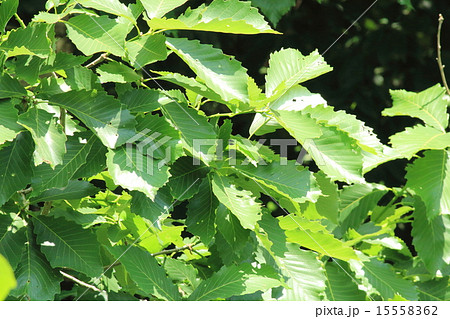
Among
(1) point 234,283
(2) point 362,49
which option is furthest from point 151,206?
(2) point 362,49

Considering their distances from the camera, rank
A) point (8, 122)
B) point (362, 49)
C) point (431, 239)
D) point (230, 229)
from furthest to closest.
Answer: point (362, 49) → point (431, 239) → point (230, 229) → point (8, 122)

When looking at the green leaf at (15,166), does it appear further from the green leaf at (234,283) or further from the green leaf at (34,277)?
the green leaf at (234,283)

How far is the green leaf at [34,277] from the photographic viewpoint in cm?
102

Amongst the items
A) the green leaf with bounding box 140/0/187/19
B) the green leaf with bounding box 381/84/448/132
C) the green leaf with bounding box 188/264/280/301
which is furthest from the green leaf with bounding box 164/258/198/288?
the green leaf with bounding box 381/84/448/132

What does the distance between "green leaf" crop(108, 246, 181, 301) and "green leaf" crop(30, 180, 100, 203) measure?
0.48 feet

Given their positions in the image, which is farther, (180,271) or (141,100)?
(180,271)

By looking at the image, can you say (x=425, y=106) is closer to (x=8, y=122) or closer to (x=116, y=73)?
(x=116, y=73)

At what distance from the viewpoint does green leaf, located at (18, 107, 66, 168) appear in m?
0.91

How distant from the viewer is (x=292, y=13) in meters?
3.44

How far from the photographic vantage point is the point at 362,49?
3.41m

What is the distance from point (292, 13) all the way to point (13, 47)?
272 cm

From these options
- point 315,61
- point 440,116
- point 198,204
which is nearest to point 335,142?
point 315,61

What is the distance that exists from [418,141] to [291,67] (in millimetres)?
469
